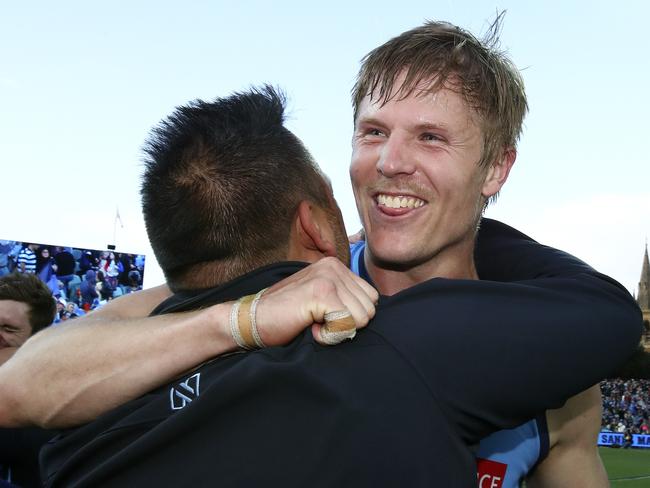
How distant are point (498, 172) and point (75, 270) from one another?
39.2 m

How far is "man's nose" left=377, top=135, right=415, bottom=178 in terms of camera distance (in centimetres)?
302

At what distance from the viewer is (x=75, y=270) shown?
40125 millimetres

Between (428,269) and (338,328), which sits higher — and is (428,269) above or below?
below

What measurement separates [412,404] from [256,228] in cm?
64

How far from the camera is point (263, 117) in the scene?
2123 millimetres

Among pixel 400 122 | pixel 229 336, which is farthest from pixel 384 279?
pixel 229 336

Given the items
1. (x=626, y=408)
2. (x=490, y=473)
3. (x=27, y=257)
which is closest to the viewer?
(x=490, y=473)

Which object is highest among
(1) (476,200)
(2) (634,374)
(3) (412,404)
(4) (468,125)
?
(4) (468,125)

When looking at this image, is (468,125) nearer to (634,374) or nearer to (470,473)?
(470,473)

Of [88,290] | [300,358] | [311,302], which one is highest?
[311,302]

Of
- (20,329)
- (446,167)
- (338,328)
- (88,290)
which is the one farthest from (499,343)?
(88,290)

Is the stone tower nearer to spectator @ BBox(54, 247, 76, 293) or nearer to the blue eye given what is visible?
spectator @ BBox(54, 247, 76, 293)

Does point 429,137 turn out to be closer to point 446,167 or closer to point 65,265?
point 446,167

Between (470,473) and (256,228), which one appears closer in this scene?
(470,473)
